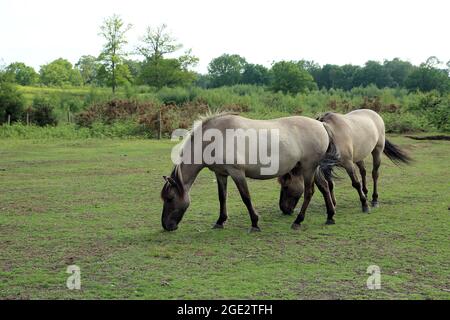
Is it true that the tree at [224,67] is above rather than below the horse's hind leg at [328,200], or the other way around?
above

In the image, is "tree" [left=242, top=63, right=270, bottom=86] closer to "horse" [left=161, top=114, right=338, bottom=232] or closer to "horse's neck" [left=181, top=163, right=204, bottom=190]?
"horse" [left=161, top=114, right=338, bottom=232]

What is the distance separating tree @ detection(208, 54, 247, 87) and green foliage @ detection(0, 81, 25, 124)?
43697mm

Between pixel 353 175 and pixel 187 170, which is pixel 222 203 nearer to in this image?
pixel 187 170

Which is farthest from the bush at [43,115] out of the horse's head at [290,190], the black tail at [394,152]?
the horse's head at [290,190]

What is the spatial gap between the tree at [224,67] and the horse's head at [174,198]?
215 ft

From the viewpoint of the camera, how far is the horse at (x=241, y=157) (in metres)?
7.54

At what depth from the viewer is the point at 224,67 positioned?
248 ft

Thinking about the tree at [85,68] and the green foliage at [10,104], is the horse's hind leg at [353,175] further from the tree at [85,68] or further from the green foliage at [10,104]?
the tree at [85,68]

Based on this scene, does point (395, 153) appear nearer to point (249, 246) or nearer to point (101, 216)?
point (249, 246)

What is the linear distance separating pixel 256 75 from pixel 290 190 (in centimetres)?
6267

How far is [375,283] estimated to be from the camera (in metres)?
5.10

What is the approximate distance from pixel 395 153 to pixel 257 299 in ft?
23.0
